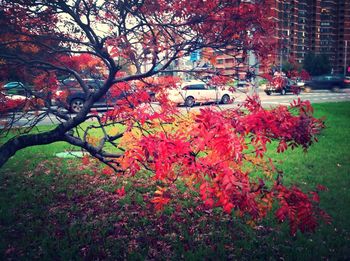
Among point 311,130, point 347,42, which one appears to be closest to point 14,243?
point 311,130

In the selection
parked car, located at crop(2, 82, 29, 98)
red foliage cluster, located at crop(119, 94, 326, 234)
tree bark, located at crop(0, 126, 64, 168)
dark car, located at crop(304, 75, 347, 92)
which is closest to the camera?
red foliage cluster, located at crop(119, 94, 326, 234)

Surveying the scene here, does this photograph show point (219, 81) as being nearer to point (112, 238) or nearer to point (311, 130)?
point (311, 130)

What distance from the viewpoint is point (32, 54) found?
475cm

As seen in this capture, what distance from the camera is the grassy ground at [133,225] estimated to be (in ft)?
12.3

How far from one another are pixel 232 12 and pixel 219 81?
2.03 meters

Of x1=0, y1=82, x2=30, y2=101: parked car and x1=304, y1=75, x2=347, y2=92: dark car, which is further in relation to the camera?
x1=304, y1=75, x2=347, y2=92: dark car

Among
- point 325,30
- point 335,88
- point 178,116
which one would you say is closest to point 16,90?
point 178,116

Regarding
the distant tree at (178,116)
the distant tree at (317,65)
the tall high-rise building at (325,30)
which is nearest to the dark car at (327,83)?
the distant tree at (317,65)

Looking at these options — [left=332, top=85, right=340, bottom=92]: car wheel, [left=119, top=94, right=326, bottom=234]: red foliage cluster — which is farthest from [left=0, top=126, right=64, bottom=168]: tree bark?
[left=332, top=85, right=340, bottom=92]: car wheel

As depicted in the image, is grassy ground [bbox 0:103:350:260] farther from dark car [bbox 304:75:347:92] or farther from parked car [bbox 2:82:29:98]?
dark car [bbox 304:75:347:92]

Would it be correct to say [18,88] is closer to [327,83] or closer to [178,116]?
[178,116]

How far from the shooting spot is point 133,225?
14.7 feet

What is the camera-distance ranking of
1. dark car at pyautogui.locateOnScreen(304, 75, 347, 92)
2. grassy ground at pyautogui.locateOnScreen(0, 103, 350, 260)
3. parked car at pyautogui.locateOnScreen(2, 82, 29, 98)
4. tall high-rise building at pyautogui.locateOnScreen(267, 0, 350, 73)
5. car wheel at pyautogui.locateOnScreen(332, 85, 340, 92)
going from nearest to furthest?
grassy ground at pyautogui.locateOnScreen(0, 103, 350, 260) < parked car at pyautogui.locateOnScreen(2, 82, 29, 98) < dark car at pyautogui.locateOnScreen(304, 75, 347, 92) < car wheel at pyautogui.locateOnScreen(332, 85, 340, 92) < tall high-rise building at pyautogui.locateOnScreen(267, 0, 350, 73)

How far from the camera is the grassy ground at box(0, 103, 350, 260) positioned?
3.76m
